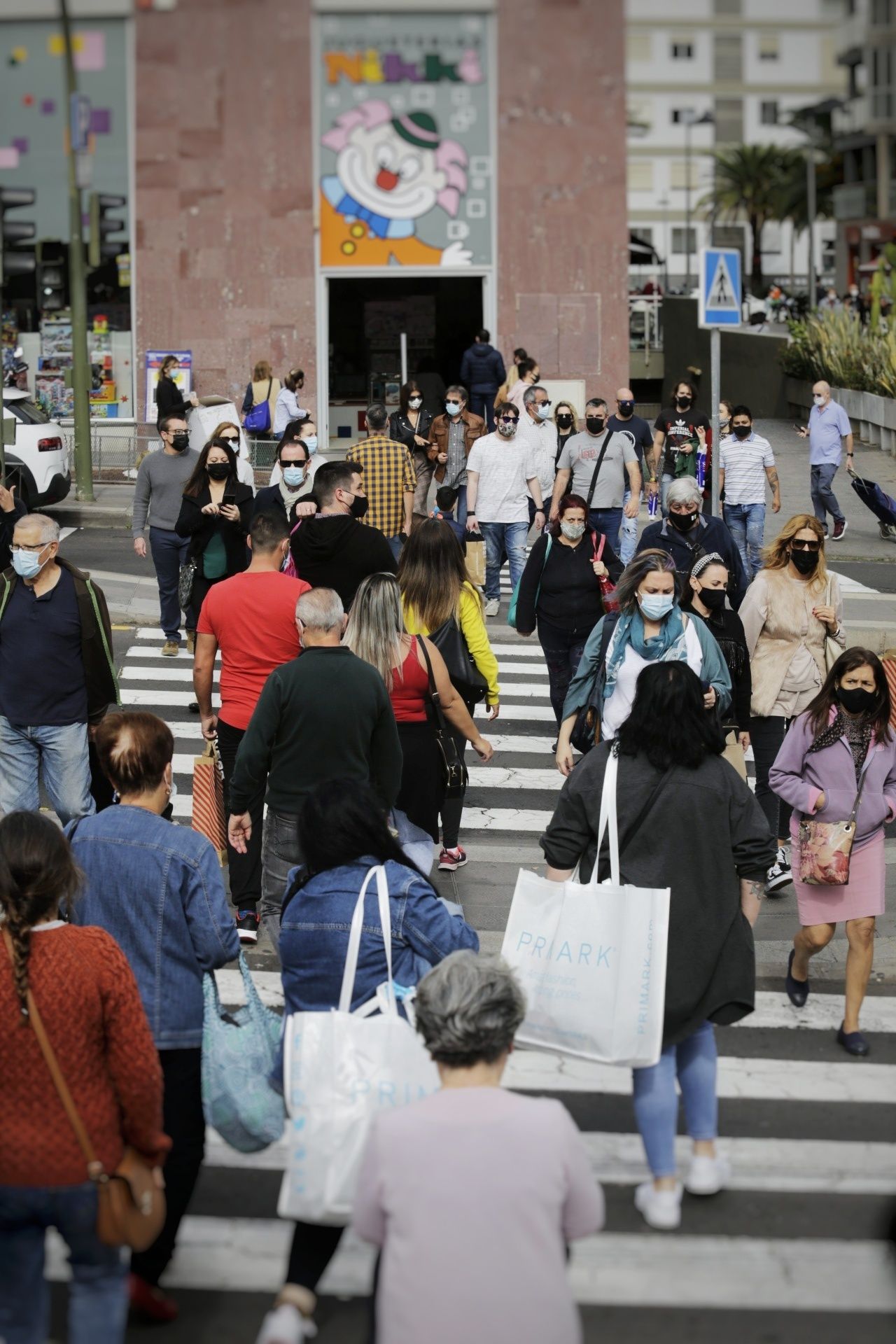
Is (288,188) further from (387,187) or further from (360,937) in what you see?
(360,937)

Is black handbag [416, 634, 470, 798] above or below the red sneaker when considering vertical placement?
above

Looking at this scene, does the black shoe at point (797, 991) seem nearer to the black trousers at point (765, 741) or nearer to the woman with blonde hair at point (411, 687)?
the black trousers at point (765, 741)

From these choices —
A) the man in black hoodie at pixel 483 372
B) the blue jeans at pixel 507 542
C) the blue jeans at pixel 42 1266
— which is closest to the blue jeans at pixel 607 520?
the blue jeans at pixel 507 542

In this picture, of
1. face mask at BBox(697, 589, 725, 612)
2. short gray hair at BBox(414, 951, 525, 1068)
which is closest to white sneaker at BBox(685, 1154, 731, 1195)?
short gray hair at BBox(414, 951, 525, 1068)

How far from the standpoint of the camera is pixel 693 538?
9.82m

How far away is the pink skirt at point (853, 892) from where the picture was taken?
22.5 feet

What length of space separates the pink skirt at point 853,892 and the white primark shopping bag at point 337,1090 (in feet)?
9.21

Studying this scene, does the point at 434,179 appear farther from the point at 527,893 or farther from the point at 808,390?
the point at 527,893

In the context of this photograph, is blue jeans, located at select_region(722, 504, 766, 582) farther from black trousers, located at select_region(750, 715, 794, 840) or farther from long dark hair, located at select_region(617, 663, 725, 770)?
long dark hair, located at select_region(617, 663, 725, 770)

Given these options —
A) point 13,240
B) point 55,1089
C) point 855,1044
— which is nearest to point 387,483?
point 855,1044

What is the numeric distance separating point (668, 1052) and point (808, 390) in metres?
27.8

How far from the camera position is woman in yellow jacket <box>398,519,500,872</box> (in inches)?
326

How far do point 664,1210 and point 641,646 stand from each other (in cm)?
289

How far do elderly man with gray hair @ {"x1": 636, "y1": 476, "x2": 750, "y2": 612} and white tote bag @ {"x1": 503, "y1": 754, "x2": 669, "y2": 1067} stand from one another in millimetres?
4364
